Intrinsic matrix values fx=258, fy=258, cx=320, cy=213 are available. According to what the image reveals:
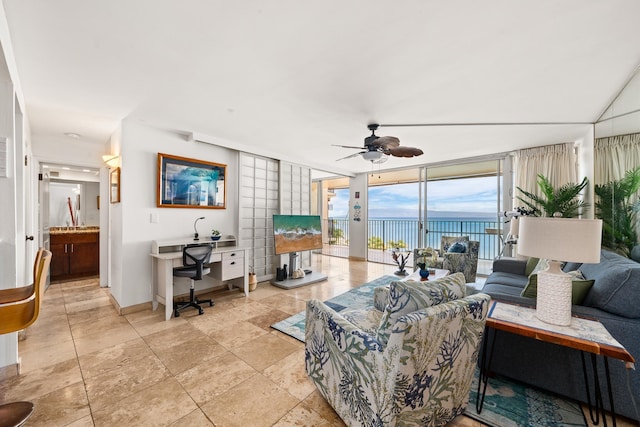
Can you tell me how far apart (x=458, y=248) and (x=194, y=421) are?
428cm

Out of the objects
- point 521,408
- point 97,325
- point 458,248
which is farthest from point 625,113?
point 97,325

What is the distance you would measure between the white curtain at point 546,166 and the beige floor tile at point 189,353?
5.22 metres

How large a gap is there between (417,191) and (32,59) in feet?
19.6

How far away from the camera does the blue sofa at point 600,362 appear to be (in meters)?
1.50

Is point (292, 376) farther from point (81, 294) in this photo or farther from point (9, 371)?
point (81, 294)

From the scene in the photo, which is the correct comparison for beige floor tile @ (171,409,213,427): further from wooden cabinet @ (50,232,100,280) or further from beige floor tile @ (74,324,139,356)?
wooden cabinet @ (50,232,100,280)

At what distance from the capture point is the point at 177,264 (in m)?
3.29

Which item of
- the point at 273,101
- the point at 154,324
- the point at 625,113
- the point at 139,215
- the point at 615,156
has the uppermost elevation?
the point at 273,101

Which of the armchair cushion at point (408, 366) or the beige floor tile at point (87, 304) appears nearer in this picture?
the armchair cushion at point (408, 366)

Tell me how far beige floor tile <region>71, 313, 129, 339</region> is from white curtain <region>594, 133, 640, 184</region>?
5.34m

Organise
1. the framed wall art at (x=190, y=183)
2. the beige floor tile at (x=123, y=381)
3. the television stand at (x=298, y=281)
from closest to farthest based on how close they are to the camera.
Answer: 1. the beige floor tile at (x=123, y=381)
2. the framed wall art at (x=190, y=183)
3. the television stand at (x=298, y=281)

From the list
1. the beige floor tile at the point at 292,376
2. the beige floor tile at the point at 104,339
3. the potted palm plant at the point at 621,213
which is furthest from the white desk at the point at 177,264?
the potted palm plant at the point at 621,213

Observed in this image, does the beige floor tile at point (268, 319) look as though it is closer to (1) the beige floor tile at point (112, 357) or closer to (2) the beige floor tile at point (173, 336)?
(2) the beige floor tile at point (173, 336)

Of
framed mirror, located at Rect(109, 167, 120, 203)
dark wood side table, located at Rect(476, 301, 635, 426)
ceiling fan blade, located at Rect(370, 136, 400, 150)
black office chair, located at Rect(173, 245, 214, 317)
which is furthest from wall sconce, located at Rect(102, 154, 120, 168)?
dark wood side table, located at Rect(476, 301, 635, 426)
